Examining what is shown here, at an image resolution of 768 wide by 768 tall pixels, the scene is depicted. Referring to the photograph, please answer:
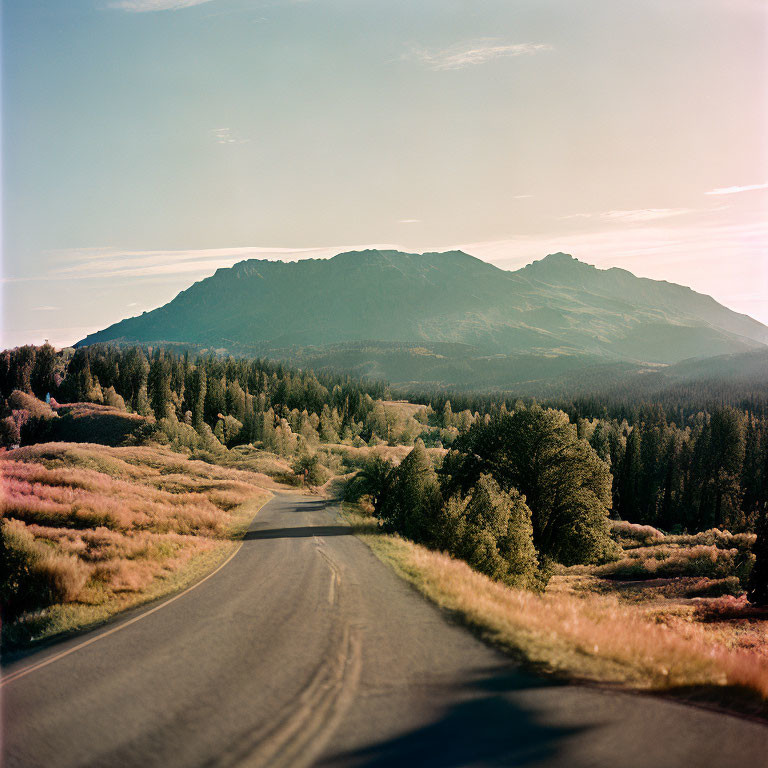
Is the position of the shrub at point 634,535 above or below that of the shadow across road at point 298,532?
below

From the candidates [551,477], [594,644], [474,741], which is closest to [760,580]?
[551,477]

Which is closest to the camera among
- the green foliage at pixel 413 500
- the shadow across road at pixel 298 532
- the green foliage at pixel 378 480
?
the shadow across road at pixel 298 532

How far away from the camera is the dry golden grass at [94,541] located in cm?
1692

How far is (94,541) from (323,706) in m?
18.3

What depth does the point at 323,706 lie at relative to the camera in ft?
26.9

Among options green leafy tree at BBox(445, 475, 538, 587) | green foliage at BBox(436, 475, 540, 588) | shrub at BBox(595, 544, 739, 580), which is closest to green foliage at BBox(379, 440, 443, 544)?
green foliage at BBox(436, 475, 540, 588)

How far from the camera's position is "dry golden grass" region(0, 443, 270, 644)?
16922mm

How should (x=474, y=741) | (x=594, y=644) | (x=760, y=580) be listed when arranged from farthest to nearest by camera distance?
(x=760, y=580), (x=594, y=644), (x=474, y=741)

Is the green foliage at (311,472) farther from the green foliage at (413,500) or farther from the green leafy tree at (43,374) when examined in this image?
the green leafy tree at (43,374)

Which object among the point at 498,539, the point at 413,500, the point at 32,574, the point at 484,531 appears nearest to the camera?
the point at 32,574

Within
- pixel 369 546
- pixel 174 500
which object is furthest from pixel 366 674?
pixel 174 500

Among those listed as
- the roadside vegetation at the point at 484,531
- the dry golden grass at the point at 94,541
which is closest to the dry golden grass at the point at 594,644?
the roadside vegetation at the point at 484,531

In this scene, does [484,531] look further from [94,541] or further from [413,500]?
[94,541]

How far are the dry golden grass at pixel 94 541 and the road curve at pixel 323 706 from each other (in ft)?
12.5
